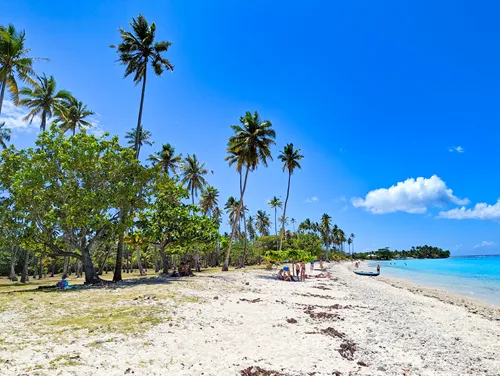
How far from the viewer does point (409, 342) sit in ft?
31.6

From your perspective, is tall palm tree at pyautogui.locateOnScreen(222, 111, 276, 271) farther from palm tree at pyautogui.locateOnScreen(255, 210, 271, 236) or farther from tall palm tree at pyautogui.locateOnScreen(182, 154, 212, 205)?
palm tree at pyautogui.locateOnScreen(255, 210, 271, 236)

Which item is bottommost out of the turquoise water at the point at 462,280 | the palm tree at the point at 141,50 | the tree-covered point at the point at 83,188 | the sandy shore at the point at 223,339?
the turquoise water at the point at 462,280

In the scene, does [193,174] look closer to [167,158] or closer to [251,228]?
[167,158]

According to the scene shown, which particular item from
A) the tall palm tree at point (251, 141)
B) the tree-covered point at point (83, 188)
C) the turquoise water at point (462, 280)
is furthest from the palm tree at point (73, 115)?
the turquoise water at point (462, 280)

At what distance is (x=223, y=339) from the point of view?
888 centimetres

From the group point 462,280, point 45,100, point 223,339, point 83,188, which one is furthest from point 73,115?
point 462,280

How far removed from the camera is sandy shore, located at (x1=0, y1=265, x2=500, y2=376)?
6.81 meters

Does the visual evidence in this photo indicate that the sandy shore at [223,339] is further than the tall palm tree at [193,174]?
No

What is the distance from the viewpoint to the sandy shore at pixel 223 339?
681 centimetres

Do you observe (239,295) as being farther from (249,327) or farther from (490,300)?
(490,300)

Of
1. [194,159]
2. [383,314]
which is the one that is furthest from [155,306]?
[194,159]

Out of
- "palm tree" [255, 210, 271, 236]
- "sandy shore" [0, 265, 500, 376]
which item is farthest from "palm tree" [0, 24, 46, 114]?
"palm tree" [255, 210, 271, 236]

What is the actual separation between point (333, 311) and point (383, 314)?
236 cm

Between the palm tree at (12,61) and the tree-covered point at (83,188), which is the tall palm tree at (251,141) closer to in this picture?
the tree-covered point at (83,188)
